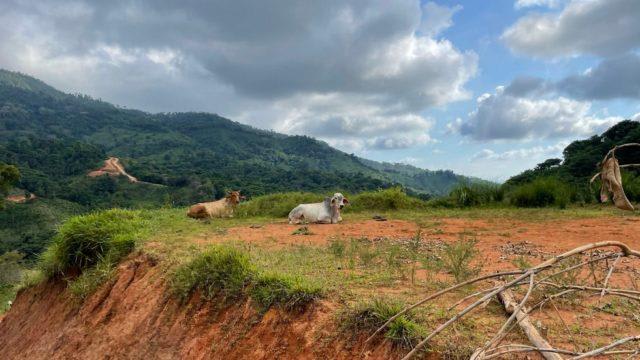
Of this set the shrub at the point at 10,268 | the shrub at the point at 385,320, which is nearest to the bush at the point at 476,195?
the shrub at the point at 385,320

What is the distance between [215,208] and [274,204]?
207 centimetres

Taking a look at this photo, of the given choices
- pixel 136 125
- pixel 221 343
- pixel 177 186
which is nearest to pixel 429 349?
pixel 221 343

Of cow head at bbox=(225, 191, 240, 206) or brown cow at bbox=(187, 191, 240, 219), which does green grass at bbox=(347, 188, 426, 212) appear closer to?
cow head at bbox=(225, 191, 240, 206)

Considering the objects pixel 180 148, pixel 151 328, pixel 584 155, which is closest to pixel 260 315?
pixel 151 328

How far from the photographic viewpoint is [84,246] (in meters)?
7.64

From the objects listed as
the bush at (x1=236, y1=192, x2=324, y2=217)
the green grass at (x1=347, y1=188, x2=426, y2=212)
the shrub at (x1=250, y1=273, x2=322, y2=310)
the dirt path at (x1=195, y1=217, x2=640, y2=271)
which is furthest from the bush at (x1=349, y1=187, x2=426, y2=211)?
the shrub at (x1=250, y1=273, x2=322, y2=310)

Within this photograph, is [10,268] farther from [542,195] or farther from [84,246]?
[542,195]

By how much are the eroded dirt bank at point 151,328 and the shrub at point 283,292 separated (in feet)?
0.36

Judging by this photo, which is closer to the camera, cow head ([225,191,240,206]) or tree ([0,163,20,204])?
cow head ([225,191,240,206])

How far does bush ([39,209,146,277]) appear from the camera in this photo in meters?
7.49

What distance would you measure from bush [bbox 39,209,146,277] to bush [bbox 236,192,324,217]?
4.97 metres

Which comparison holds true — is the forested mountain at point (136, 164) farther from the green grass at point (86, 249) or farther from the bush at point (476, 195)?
the green grass at point (86, 249)

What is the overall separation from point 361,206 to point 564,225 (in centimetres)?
585

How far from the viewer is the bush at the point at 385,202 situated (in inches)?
522
